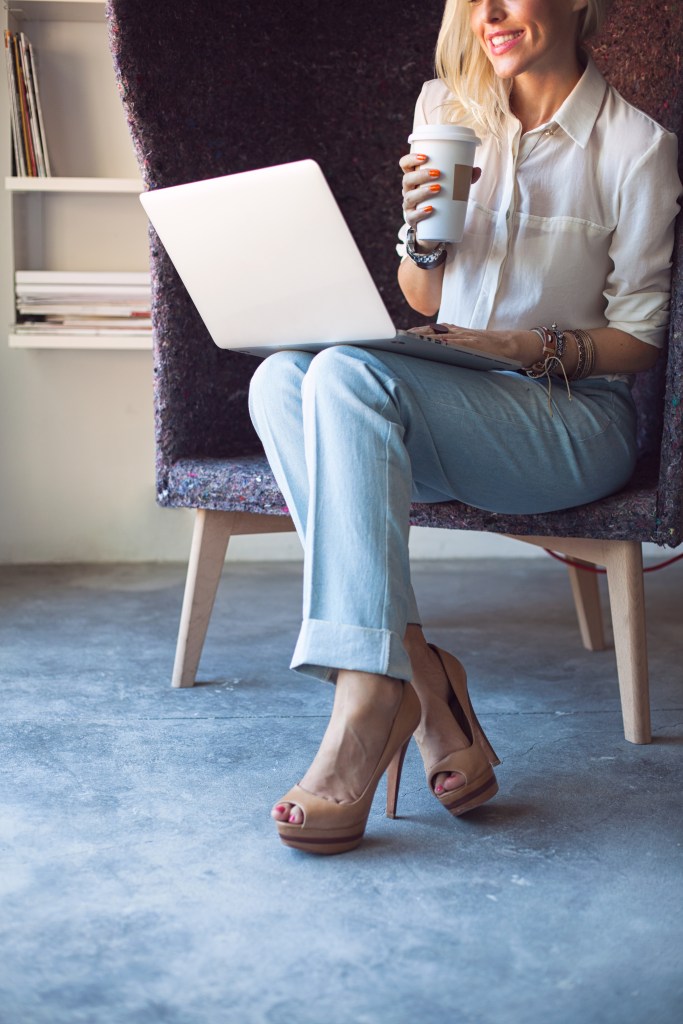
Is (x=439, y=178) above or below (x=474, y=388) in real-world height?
above

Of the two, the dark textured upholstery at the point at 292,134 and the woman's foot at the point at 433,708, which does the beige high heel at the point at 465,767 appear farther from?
the dark textured upholstery at the point at 292,134

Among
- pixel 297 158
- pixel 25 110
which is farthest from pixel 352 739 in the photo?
pixel 25 110

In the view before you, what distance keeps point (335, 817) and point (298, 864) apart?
53 millimetres

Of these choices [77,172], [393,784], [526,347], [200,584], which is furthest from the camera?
[77,172]

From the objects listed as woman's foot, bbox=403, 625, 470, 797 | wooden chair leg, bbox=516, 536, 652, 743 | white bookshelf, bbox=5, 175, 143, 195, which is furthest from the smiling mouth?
white bookshelf, bbox=5, 175, 143, 195

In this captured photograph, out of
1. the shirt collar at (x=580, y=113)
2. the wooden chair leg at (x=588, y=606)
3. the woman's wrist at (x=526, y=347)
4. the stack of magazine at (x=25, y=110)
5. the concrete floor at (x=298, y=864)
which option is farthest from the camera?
the stack of magazine at (x=25, y=110)

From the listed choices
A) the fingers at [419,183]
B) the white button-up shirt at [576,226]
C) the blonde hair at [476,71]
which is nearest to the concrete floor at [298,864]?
the white button-up shirt at [576,226]

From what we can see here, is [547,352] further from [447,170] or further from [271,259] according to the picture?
[271,259]

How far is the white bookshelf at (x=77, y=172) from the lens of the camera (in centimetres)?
218

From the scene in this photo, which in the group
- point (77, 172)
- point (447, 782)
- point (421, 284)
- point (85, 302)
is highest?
point (77, 172)

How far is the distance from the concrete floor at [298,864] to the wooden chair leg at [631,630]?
4cm

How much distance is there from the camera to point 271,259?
3.65 ft

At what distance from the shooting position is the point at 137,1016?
2.48 ft

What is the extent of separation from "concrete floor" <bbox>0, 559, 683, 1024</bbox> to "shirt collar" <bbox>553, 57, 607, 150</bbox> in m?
0.71
